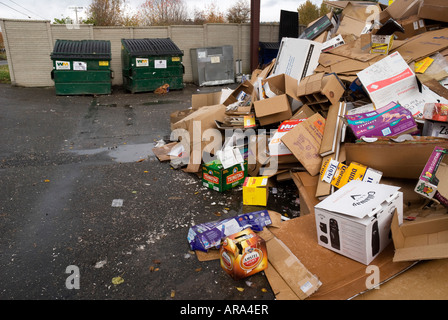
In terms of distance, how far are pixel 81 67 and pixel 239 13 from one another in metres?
12.7

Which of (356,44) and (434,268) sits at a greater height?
(356,44)

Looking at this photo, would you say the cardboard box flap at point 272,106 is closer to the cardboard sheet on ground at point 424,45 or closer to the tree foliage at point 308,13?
the cardboard sheet on ground at point 424,45

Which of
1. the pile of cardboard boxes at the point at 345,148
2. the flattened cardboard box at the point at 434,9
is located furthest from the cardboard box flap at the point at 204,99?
the flattened cardboard box at the point at 434,9

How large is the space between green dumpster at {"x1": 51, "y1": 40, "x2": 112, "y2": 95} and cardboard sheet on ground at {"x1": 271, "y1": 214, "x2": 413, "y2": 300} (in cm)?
764

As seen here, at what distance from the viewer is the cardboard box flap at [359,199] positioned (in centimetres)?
207

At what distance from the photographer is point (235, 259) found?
6.95 feet

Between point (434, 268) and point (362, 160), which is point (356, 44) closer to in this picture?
point (362, 160)

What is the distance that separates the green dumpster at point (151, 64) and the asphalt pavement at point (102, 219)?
3731mm

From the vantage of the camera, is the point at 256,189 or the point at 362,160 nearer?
the point at 362,160
